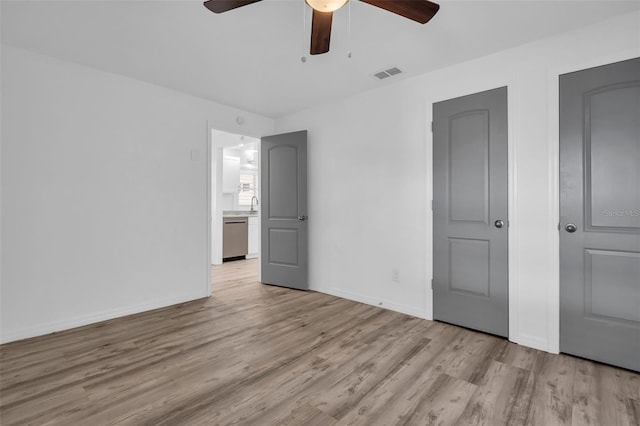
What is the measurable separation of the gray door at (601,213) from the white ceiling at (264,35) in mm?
563

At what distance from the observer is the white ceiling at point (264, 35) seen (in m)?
2.21

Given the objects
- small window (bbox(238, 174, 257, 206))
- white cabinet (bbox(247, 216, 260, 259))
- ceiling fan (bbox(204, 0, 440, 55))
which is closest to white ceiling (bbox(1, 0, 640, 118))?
ceiling fan (bbox(204, 0, 440, 55))

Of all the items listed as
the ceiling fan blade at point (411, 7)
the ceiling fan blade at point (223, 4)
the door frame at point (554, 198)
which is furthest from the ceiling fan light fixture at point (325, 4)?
the door frame at point (554, 198)

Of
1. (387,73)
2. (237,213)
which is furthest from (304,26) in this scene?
(237,213)

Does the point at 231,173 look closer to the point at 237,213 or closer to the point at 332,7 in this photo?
the point at 237,213

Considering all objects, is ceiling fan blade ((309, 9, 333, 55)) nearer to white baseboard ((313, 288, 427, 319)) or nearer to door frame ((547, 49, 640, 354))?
door frame ((547, 49, 640, 354))

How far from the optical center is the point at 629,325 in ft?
7.32

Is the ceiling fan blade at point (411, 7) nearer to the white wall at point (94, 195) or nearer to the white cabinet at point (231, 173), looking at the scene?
the white wall at point (94, 195)

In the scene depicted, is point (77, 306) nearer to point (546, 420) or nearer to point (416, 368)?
point (416, 368)

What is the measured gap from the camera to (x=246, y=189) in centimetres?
794

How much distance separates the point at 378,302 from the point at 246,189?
5.22 metres

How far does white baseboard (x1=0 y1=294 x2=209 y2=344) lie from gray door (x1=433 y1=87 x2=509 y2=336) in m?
3.04

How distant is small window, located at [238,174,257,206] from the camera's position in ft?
25.7

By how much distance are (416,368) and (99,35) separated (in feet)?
11.8
